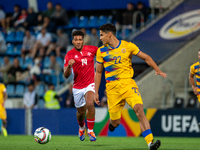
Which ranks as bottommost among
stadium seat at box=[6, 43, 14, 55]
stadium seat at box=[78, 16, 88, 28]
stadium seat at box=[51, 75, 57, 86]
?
stadium seat at box=[51, 75, 57, 86]

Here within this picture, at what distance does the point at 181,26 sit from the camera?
16.1m

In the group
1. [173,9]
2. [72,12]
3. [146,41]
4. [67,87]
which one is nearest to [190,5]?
[173,9]

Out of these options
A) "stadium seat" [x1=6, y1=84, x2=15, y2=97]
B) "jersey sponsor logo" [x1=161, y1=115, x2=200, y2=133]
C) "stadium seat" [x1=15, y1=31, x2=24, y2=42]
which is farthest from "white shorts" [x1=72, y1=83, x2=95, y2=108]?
"stadium seat" [x1=15, y1=31, x2=24, y2=42]

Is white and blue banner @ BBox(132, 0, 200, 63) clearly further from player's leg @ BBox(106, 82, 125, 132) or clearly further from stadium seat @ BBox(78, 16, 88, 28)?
player's leg @ BBox(106, 82, 125, 132)

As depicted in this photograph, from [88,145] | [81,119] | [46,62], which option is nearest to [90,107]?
[81,119]

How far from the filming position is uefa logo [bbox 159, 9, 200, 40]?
51.9 feet

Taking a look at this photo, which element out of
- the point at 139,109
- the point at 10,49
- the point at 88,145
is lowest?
the point at 88,145

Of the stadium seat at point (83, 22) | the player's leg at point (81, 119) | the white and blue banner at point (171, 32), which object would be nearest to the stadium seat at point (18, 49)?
the stadium seat at point (83, 22)

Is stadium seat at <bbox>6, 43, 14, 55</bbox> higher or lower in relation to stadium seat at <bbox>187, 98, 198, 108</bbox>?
higher

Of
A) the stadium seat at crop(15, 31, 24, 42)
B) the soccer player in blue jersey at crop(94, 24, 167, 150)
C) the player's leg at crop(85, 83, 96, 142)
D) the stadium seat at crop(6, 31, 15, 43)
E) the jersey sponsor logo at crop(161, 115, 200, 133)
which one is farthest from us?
the stadium seat at crop(6, 31, 15, 43)

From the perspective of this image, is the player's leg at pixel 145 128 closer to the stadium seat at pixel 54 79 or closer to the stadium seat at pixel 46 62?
the stadium seat at pixel 54 79

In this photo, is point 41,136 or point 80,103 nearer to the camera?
point 41,136

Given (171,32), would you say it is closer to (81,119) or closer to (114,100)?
(81,119)

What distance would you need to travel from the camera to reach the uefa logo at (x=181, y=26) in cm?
1580
